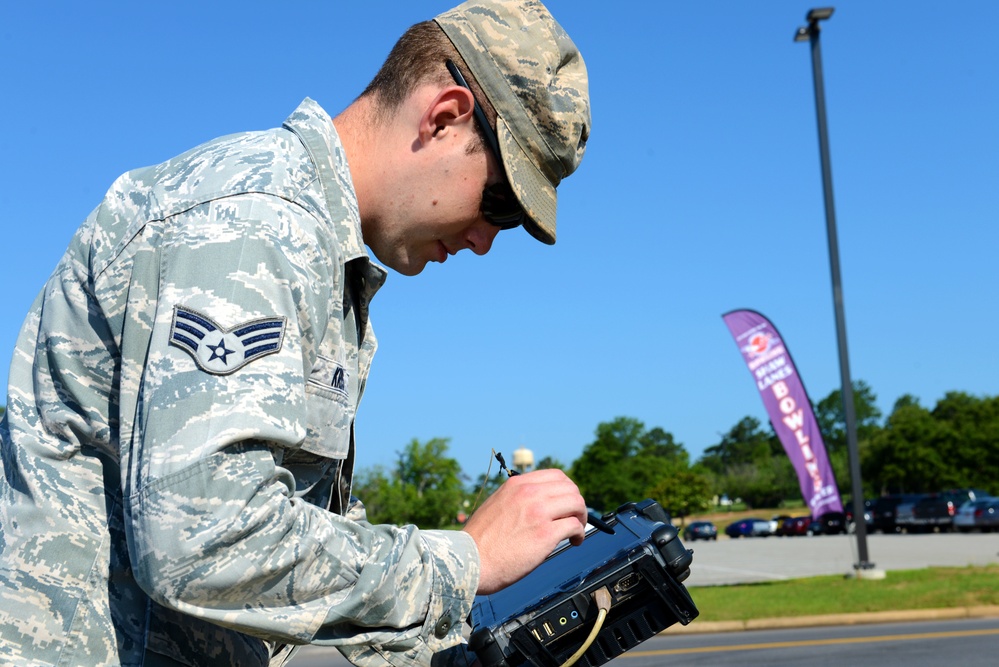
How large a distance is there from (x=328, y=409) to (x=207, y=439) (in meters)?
0.30

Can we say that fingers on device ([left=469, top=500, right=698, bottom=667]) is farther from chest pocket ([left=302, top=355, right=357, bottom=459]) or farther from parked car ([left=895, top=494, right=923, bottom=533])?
parked car ([left=895, top=494, right=923, bottom=533])

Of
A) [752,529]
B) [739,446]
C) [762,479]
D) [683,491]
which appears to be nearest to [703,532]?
[752,529]

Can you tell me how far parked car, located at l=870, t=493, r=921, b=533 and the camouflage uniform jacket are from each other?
149ft

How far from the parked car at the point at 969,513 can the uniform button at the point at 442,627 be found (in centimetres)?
4026

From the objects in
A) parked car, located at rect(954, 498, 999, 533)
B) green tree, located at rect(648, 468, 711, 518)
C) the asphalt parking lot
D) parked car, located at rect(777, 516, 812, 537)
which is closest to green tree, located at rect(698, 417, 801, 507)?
green tree, located at rect(648, 468, 711, 518)

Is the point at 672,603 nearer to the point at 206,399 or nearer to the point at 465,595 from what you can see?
the point at 465,595

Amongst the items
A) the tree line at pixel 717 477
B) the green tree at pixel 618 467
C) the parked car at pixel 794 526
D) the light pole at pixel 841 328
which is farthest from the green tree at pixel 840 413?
the light pole at pixel 841 328

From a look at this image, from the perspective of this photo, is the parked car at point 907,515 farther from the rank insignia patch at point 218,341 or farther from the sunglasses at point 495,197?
the rank insignia patch at point 218,341

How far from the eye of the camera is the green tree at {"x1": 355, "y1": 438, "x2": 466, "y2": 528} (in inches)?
1357

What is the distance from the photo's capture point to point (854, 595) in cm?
1235

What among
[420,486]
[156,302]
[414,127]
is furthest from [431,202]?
[420,486]

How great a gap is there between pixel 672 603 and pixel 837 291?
15.6m

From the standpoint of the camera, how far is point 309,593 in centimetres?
119

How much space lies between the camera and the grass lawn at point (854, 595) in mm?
11172
